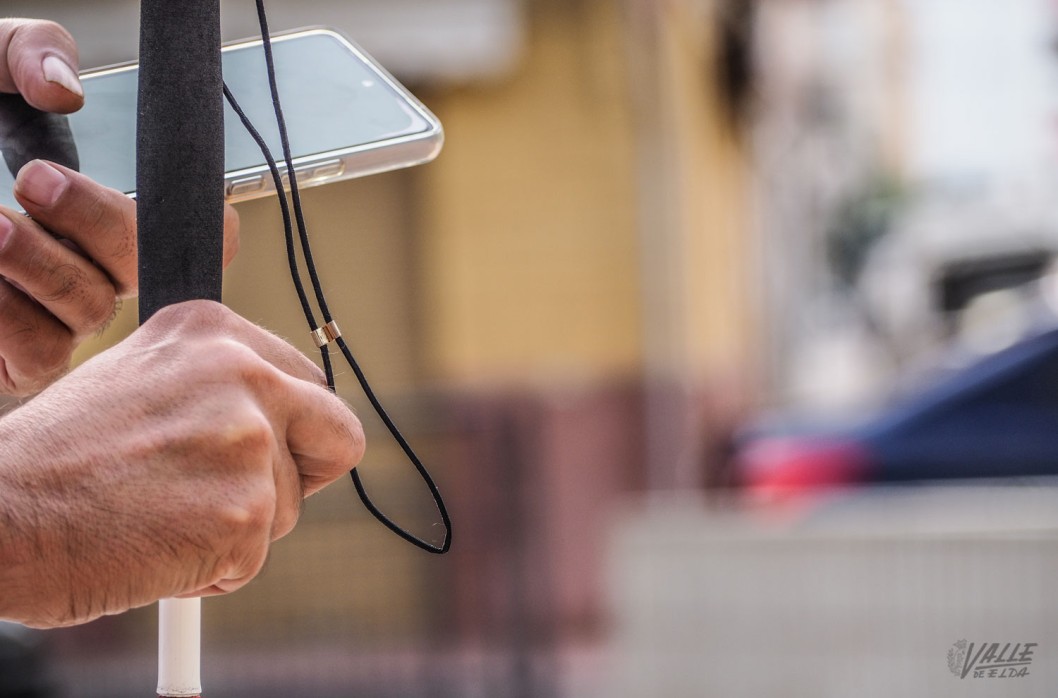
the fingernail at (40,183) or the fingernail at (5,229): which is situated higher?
the fingernail at (40,183)

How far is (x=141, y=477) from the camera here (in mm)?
1066

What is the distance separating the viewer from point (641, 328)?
9.32 meters

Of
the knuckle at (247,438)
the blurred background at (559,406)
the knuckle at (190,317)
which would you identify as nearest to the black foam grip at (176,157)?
the knuckle at (190,317)

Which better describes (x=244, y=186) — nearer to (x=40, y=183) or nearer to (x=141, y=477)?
(x=40, y=183)

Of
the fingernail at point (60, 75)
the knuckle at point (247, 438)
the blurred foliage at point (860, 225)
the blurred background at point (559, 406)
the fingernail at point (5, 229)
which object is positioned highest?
the fingernail at point (60, 75)

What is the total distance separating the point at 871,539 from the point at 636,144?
5.21m

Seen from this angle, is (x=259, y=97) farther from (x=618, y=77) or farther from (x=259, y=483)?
(x=618, y=77)

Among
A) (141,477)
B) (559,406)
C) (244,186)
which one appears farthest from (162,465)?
(559,406)

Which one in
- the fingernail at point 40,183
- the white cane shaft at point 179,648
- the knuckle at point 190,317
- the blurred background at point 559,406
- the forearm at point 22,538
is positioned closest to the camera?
the forearm at point 22,538

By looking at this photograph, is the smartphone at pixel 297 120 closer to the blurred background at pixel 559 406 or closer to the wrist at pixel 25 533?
the wrist at pixel 25 533

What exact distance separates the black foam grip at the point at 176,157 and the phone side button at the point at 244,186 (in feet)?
0.71

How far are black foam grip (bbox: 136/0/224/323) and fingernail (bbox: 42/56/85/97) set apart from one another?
0.37 metres

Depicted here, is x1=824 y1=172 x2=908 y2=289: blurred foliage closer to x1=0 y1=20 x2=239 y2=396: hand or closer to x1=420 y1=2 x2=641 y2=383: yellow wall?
x1=420 y1=2 x2=641 y2=383: yellow wall

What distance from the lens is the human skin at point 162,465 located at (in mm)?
1062
